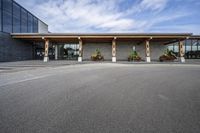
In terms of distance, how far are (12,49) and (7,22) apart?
5.02 m

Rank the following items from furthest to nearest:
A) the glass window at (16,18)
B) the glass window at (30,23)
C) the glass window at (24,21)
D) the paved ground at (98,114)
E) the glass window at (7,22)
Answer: the glass window at (30,23) < the glass window at (24,21) < the glass window at (16,18) < the glass window at (7,22) < the paved ground at (98,114)

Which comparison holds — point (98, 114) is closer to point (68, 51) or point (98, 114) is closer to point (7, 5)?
point (7, 5)

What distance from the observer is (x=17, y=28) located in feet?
103

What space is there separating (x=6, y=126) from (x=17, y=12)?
109 ft

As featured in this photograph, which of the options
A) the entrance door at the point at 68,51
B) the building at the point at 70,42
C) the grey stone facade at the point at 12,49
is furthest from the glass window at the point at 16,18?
the entrance door at the point at 68,51

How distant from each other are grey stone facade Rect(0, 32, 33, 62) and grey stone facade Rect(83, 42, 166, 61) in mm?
10541

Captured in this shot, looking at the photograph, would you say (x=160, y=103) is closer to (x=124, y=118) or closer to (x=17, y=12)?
(x=124, y=118)

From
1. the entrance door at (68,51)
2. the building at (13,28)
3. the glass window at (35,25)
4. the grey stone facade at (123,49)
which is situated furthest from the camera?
the glass window at (35,25)

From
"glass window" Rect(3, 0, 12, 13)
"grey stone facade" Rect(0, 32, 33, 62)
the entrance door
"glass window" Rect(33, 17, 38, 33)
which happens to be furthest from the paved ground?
"glass window" Rect(33, 17, 38, 33)

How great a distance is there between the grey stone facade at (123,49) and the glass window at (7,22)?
43.0 feet

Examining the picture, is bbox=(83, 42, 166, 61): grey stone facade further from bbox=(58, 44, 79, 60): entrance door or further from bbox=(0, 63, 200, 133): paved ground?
bbox=(0, 63, 200, 133): paved ground

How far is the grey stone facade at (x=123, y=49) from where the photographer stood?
33.0 meters

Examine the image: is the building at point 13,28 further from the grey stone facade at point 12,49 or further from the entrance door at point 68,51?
the entrance door at point 68,51

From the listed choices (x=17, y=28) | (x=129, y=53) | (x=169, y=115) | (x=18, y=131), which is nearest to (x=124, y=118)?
(x=169, y=115)
